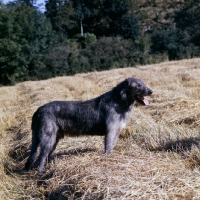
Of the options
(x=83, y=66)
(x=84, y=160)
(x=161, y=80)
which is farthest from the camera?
(x=83, y=66)

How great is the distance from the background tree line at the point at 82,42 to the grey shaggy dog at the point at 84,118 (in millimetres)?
26853

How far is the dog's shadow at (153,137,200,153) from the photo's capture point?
19.7 feet

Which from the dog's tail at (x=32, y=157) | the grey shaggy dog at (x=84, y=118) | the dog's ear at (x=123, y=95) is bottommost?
the dog's tail at (x=32, y=157)

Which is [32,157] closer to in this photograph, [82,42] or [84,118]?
[84,118]

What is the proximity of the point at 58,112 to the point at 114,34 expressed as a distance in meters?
46.4

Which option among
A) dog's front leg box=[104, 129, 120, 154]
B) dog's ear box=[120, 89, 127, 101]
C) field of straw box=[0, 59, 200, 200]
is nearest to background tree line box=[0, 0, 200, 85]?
field of straw box=[0, 59, 200, 200]

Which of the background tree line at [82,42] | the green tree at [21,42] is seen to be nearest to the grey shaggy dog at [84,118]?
the background tree line at [82,42]

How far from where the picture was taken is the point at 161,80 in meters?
15.2

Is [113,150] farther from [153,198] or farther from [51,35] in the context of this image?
[51,35]

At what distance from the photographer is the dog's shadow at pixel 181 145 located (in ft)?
19.7

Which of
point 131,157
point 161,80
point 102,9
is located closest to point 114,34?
point 102,9

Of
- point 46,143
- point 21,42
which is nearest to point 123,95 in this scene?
point 46,143

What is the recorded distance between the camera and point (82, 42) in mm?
50594

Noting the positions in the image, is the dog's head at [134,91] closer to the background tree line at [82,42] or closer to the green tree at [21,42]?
the background tree line at [82,42]
